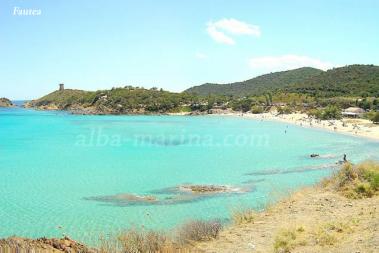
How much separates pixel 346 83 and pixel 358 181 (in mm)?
117913

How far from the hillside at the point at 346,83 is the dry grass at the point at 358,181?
92.6 m

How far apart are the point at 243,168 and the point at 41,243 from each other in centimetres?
2371

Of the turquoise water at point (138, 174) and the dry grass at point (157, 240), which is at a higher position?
the dry grass at point (157, 240)

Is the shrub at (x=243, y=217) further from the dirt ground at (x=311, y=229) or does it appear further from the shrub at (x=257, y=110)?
the shrub at (x=257, y=110)

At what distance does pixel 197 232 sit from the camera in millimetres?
11016

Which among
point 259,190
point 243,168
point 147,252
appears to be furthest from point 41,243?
point 243,168

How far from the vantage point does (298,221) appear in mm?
11547

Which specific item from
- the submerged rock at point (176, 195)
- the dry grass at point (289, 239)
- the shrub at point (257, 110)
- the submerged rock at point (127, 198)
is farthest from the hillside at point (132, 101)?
the dry grass at point (289, 239)

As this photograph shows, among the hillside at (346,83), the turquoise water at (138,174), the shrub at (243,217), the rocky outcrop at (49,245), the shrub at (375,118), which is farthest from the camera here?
the hillside at (346,83)

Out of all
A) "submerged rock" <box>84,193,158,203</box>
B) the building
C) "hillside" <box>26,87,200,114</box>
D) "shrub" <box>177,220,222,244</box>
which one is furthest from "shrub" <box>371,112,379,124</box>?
"hillside" <box>26,87,200,114</box>

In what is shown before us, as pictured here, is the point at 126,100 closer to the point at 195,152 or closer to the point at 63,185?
the point at 195,152

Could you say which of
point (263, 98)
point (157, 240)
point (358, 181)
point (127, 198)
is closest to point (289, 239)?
point (157, 240)

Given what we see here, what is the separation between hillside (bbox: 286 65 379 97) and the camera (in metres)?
112

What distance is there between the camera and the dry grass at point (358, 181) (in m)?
13.8
